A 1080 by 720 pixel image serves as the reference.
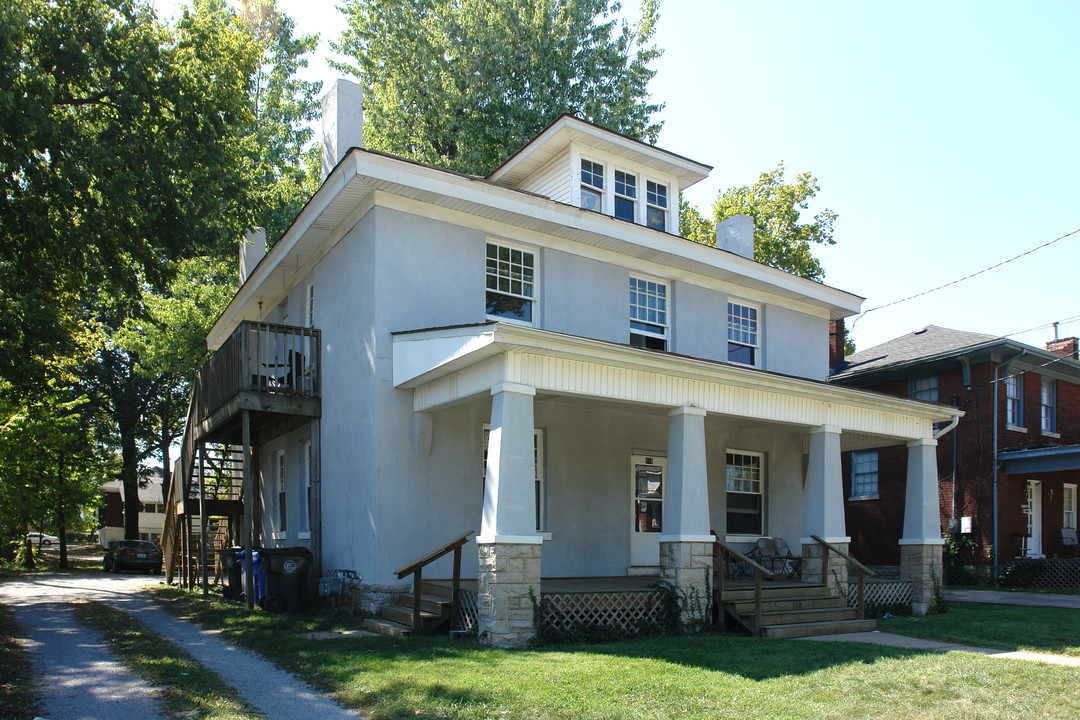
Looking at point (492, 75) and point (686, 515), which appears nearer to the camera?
point (686, 515)

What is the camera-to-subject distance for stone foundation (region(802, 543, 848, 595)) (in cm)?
1373

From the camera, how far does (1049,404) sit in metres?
24.3

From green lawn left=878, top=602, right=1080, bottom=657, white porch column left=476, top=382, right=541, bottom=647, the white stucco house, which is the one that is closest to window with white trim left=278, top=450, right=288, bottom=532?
the white stucco house

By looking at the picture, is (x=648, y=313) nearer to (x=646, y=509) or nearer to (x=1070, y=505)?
(x=646, y=509)

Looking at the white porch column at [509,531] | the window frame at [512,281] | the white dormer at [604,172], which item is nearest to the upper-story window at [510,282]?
the window frame at [512,281]

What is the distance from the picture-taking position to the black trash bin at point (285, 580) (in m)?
13.4

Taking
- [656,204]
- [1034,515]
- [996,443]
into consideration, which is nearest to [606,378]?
[656,204]

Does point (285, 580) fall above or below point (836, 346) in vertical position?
below

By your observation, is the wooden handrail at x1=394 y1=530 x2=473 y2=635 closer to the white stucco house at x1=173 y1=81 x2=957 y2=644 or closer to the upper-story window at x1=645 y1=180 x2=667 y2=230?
the white stucco house at x1=173 y1=81 x2=957 y2=644

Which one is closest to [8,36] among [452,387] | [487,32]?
[452,387]

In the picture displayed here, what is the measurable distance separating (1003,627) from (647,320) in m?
7.62

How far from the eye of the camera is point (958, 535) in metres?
22.1

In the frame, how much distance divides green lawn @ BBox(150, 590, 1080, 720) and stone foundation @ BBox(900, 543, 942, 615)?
212 inches

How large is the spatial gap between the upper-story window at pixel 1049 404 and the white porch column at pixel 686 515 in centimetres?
1695
